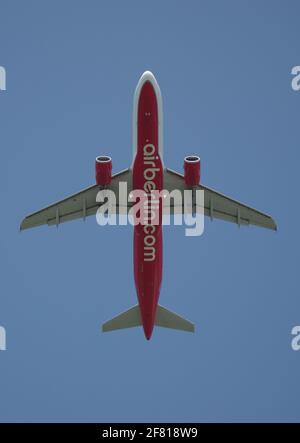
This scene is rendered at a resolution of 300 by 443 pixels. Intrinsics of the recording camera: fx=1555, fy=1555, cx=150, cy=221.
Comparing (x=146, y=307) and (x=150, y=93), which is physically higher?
(x=150, y=93)

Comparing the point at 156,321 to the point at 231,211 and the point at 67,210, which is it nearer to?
the point at 231,211

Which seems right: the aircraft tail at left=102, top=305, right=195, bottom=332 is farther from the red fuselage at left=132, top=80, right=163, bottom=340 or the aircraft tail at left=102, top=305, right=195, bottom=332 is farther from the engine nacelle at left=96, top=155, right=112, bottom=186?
the engine nacelle at left=96, top=155, right=112, bottom=186

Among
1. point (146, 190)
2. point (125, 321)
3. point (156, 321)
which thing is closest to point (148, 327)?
point (156, 321)

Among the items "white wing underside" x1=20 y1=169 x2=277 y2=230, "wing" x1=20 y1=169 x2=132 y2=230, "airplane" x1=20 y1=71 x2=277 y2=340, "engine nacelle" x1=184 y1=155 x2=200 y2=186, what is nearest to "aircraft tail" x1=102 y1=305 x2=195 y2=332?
"airplane" x1=20 y1=71 x2=277 y2=340

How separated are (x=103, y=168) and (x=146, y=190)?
81.9 inches

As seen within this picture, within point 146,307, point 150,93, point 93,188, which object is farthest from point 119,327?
point 150,93

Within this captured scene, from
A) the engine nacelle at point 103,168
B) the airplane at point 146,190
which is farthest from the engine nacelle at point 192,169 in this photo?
the engine nacelle at point 103,168

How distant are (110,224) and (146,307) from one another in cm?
399

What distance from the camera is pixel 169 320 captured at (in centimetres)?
7019

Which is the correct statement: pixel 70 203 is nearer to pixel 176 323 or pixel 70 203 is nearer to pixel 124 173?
pixel 124 173

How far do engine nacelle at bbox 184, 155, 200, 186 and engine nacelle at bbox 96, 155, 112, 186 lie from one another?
3279mm

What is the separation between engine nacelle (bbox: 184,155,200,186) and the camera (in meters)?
66.4

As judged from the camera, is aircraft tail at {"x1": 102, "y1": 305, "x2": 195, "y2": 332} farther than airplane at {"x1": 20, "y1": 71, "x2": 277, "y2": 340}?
Yes

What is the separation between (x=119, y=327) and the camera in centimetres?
7025
